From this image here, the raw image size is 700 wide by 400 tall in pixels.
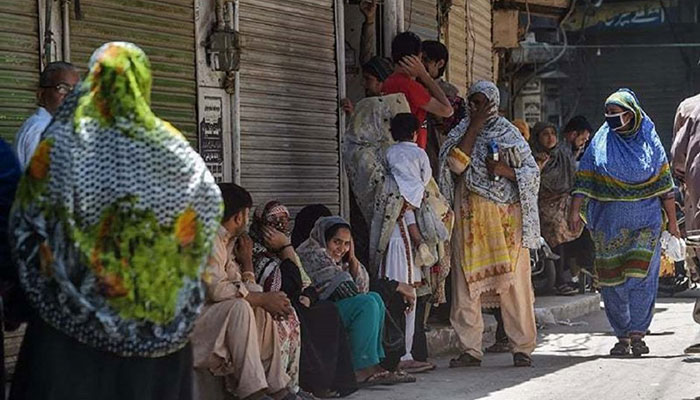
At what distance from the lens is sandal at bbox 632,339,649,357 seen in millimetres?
10625

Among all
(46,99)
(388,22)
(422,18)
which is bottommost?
(46,99)

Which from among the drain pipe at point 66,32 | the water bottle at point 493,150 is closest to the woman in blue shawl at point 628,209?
the water bottle at point 493,150

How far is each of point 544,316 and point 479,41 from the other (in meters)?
3.15

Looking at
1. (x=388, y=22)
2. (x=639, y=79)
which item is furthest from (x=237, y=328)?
(x=639, y=79)

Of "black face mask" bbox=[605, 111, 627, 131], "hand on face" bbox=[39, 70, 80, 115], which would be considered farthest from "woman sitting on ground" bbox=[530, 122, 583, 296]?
"hand on face" bbox=[39, 70, 80, 115]

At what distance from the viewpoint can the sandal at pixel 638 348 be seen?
10.6m

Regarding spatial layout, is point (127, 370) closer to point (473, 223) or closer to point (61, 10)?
point (61, 10)

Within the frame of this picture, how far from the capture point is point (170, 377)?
4.89 meters

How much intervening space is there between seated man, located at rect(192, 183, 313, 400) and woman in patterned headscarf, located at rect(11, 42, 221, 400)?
Result: 2.33 metres

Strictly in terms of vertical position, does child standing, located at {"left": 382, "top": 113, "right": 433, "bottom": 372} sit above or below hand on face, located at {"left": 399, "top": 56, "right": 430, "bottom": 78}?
below

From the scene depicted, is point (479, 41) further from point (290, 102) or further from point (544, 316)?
point (290, 102)

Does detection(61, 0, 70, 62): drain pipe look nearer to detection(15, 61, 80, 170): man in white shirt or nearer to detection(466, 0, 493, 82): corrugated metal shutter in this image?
detection(15, 61, 80, 170): man in white shirt

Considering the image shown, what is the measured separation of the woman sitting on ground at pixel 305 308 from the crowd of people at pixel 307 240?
11mm

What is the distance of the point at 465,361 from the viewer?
399 inches
